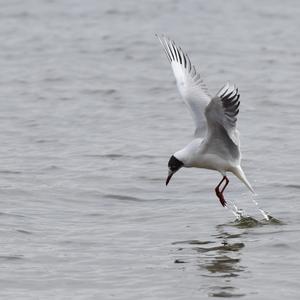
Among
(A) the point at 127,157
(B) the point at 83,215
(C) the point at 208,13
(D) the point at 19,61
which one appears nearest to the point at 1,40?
(D) the point at 19,61

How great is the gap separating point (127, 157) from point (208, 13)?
32.3 feet

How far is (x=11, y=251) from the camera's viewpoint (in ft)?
27.2

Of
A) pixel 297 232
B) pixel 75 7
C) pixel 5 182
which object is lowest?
pixel 75 7

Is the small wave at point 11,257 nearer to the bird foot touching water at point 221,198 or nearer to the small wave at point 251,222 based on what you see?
the small wave at point 251,222

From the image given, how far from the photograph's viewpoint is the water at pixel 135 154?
7.75m

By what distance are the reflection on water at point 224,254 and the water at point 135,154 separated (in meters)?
0.02

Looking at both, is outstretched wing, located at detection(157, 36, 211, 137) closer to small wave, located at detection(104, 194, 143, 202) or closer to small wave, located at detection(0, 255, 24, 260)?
small wave, located at detection(104, 194, 143, 202)

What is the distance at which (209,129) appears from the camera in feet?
29.9

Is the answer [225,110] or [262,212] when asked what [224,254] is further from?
[262,212]

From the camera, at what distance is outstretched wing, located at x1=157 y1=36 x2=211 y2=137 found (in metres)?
9.62

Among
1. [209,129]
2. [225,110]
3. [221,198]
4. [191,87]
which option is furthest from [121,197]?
[225,110]

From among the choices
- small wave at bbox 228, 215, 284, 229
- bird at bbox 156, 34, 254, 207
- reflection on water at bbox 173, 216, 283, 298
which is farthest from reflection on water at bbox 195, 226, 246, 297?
bird at bbox 156, 34, 254, 207

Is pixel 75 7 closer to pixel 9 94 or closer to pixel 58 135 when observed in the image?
pixel 9 94

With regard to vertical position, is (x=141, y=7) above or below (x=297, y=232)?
below
